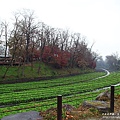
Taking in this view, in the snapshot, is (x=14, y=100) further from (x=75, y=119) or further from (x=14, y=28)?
(x=14, y=28)

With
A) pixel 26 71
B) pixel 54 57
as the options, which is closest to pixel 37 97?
pixel 26 71

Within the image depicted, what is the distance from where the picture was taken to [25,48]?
47.6 m

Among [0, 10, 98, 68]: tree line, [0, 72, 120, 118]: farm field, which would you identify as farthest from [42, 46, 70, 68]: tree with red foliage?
[0, 72, 120, 118]: farm field

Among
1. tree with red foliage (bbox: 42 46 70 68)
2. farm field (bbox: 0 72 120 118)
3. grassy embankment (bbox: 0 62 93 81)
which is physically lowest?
farm field (bbox: 0 72 120 118)

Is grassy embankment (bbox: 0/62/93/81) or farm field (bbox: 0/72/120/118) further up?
grassy embankment (bbox: 0/62/93/81)

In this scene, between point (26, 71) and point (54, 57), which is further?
point (54, 57)

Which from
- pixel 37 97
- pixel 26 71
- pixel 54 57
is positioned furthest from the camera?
pixel 54 57

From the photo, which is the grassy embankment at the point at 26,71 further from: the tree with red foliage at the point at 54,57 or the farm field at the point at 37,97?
the farm field at the point at 37,97

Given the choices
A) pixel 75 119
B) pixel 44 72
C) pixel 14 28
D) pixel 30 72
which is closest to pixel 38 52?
pixel 44 72

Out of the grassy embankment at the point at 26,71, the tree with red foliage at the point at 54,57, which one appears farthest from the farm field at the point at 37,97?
the tree with red foliage at the point at 54,57

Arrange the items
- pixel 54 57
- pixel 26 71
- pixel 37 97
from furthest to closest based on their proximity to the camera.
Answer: pixel 54 57 → pixel 26 71 → pixel 37 97

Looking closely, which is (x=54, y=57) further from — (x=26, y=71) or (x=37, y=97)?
(x=37, y=97)

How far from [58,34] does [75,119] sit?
60.1m

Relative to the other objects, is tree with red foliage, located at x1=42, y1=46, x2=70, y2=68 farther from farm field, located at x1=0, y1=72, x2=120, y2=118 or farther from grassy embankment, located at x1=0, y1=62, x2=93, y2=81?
farm field, located at x1=0, y1=72, x2=120, y2=118
